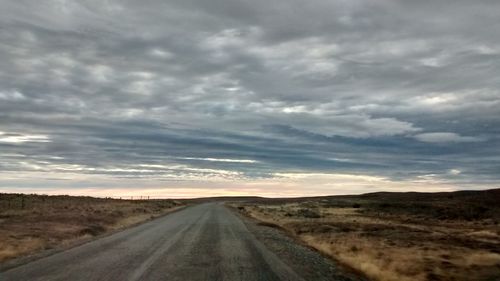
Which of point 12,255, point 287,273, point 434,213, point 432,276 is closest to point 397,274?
point 432,276

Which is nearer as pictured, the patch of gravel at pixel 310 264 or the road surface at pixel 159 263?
the road surface at pixel 159 263

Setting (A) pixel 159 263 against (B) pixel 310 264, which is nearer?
(A) pixel 159 263

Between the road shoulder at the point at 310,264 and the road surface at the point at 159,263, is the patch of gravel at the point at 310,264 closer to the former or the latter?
the road shoulder at the point at 310,264

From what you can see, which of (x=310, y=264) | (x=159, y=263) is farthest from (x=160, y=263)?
(x=310, y=264)

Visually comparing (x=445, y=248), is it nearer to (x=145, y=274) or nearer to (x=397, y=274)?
(x=397, y=274)

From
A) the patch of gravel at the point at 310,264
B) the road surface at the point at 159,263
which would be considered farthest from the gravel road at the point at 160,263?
the patch of gravel at the point at 310,264

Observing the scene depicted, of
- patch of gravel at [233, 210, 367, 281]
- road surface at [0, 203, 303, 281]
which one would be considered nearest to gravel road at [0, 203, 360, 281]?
road surface at [0, 203, 303, 281]

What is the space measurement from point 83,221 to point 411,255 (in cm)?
2679

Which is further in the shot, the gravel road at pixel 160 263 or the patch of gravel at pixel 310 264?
the patch of gravel at pixel 310 264

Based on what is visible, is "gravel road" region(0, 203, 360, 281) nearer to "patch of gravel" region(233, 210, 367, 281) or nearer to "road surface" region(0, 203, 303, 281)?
"road surface" region(0, 203, 303, 281)

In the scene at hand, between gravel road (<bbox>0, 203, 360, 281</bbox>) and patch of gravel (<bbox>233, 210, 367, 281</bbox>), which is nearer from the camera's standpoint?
gravel road (<bbox>0, 203, 360, 281</bbox>)

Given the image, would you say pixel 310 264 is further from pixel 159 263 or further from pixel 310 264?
pixel 159 263

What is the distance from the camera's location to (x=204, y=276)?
14.6 m

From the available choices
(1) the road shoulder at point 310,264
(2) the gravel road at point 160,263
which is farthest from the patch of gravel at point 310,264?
(2) the gravel road at point 160,263
